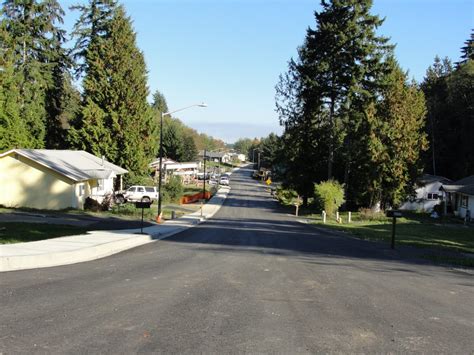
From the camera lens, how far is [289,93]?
191 ft

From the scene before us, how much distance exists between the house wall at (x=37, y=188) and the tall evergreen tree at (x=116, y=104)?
53.5 ft

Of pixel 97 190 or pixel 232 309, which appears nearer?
pixel 232 309

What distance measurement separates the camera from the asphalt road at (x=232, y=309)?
5.88 meters

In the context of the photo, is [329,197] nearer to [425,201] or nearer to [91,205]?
[425,201]

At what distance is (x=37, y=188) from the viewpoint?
36.2 metres

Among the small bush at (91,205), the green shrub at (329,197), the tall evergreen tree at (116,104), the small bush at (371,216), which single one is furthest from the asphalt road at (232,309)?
the tall evergreen tree at (116,104)

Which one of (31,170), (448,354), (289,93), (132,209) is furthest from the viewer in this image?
(289,93)

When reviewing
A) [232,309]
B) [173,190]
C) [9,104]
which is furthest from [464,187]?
[9,104]

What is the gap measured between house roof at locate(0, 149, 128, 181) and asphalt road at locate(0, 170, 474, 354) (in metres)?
25.2

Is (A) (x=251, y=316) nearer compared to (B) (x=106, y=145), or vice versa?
(A) (x=251, y=316)

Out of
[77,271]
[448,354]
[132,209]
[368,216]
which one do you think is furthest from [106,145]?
[448,354]

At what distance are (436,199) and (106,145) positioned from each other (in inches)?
1543

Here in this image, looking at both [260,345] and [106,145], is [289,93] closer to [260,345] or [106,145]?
[106,145]

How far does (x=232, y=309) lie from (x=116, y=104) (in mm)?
49080
